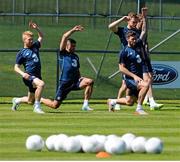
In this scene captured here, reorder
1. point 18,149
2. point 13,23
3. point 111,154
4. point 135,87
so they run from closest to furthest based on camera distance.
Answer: point 111,154, point 18,149, point 135,87, point 13,23

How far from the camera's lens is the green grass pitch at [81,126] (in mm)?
12500

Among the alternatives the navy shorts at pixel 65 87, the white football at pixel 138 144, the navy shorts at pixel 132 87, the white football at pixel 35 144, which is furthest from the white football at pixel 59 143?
the navy shorts at pixel 65 87

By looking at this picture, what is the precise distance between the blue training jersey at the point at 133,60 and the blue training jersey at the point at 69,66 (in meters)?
1.29

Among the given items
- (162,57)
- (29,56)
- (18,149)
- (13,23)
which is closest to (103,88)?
(162,57)

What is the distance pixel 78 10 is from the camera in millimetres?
37188

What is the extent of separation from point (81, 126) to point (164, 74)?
9.76 meters

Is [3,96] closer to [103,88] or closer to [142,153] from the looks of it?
[103,88]

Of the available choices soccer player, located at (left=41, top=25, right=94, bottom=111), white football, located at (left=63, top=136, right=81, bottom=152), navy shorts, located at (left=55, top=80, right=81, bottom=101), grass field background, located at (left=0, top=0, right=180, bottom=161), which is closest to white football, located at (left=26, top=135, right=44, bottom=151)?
grass field background, located at (left=0, top=0, right=180, bottom=161)

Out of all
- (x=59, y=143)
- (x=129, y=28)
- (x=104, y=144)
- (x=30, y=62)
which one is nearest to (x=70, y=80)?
(x=30, y=62)

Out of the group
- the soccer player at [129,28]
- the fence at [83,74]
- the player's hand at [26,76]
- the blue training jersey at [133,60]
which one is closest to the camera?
the blue training jersey at [133,60]

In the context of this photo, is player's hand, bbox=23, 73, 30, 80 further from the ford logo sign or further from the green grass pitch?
the ford logo sign

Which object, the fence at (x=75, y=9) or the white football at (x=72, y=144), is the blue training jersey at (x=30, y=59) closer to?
the white football at (x=72, y=144)

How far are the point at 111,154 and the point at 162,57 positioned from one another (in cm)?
1594

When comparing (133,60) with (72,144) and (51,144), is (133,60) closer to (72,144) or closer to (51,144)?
(51,144)
